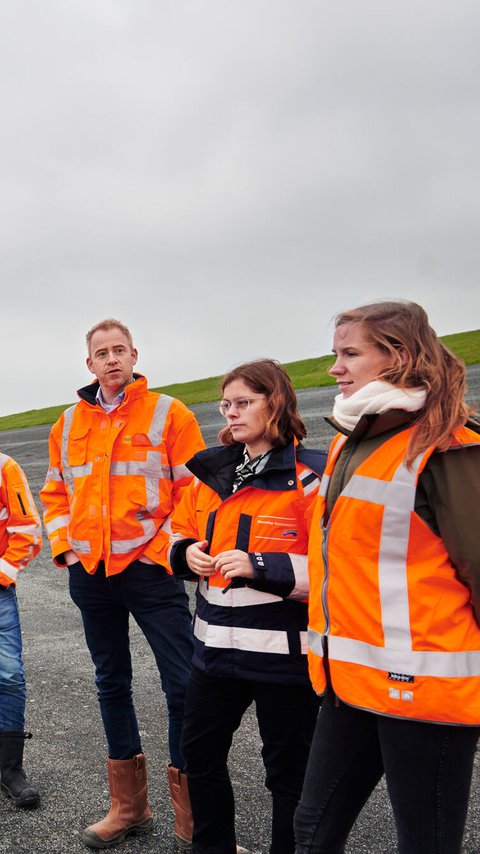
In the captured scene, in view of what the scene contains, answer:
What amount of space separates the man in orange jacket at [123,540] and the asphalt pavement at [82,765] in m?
0.22

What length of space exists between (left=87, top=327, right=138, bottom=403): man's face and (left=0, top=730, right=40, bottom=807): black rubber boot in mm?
1800

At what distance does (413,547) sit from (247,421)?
3.27 ft

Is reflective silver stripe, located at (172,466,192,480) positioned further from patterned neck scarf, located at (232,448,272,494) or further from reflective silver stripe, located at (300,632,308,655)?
reflective silver stripe, located at (300,632,308,655)

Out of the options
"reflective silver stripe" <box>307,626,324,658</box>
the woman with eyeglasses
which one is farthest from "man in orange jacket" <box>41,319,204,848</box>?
"reflective silver stripe" <box>307,626,324,658</box>

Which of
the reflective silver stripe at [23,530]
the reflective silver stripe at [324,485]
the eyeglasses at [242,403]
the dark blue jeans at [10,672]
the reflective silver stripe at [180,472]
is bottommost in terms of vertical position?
the dark blue jeans at [10,672]

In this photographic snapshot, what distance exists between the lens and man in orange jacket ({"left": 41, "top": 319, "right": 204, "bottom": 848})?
3486 millimetres

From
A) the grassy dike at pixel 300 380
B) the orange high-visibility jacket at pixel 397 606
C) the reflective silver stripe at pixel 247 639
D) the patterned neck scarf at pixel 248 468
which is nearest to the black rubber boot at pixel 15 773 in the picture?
the reflective silver stripe at pixel 247 639

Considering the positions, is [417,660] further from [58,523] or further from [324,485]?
[58,523]

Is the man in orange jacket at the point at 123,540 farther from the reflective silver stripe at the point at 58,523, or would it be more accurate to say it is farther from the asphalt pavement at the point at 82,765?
the asphalt pavement at the point at 82,765

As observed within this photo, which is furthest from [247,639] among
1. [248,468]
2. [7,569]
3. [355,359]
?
[7,569]

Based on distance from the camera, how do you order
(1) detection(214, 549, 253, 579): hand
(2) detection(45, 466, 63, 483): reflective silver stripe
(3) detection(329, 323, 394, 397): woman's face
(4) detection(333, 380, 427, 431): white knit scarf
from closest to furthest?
(4) detection(333, 380, 427, 431): white knit scarf < (3) detection(329, 323, 394, 397): woman's face < (1) detection(214, 549, 253, 579): hand < (2) detection(45, 466, 63, 483): reflective silver stripe

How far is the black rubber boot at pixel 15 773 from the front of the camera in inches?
147

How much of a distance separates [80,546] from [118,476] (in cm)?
37

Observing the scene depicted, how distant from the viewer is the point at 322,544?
2336 mm
